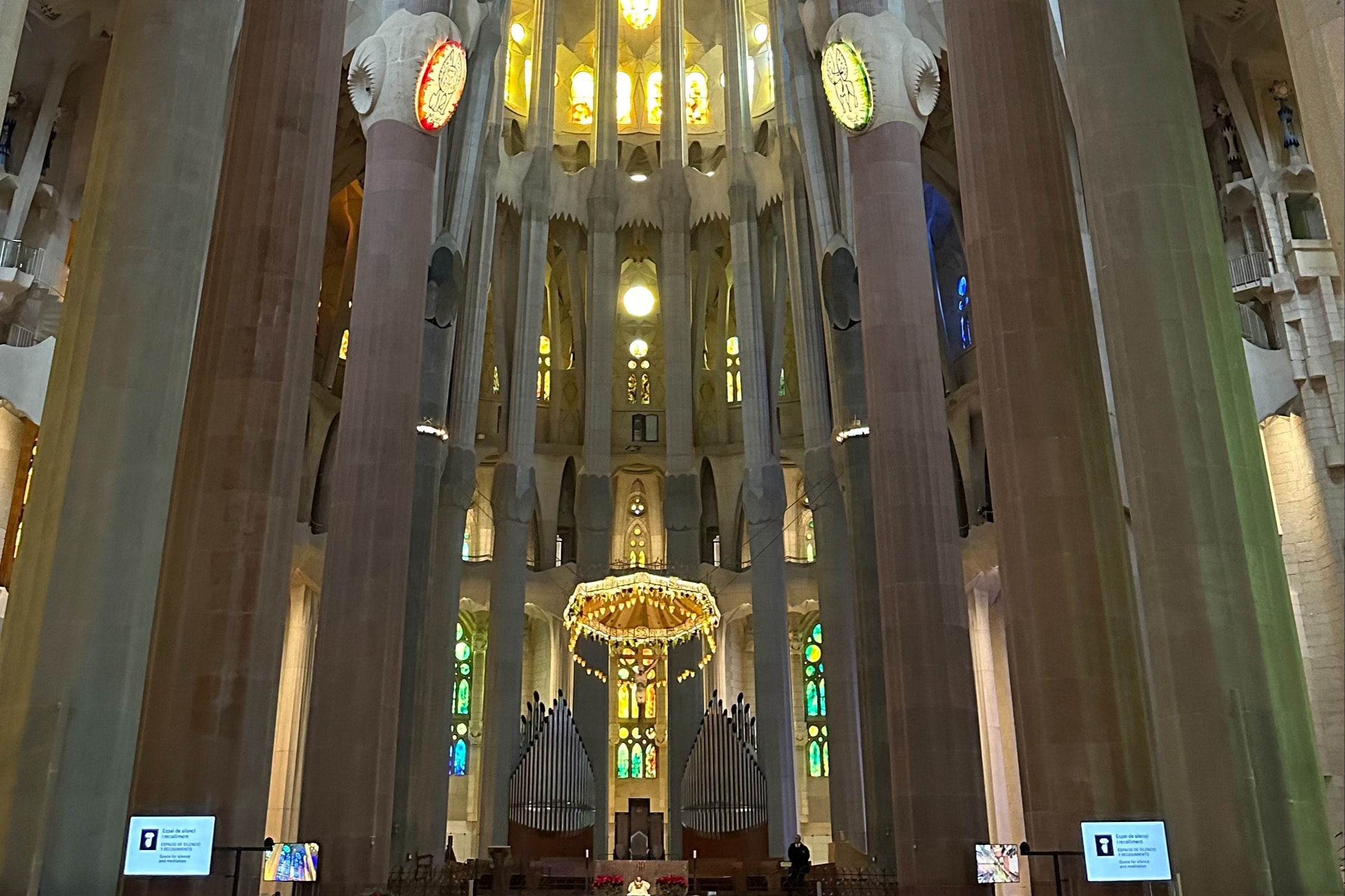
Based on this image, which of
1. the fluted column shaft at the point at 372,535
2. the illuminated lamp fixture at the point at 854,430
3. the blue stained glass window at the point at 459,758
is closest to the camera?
the fluted column shaft at the point at 372,535

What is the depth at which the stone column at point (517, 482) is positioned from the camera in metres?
21.2

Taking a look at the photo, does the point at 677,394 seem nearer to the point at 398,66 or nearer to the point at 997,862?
the point at 398,66

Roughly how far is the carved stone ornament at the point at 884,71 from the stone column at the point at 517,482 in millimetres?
10303

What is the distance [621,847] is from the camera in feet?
59.6

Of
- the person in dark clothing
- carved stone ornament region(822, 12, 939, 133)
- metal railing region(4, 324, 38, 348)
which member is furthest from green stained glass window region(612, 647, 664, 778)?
carved stone ornament region(822, 12, 939, 133)

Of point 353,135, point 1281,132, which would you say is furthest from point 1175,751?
point 353,135

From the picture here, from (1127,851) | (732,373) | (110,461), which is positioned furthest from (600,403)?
(1127,851)

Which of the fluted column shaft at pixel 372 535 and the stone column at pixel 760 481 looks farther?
the stone column at pixel 760 481

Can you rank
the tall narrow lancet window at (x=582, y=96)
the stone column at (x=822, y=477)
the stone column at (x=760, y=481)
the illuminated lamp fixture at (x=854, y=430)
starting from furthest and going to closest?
the tall narrow lancet window at (x=582, y=96) → the stone column at (x=760, y=481) → the stone column at (x=822, y=477) → the illuminated lamp fixture at (x=854, y=430)

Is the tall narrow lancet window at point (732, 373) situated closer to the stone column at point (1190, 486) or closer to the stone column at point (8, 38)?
the stone column at point (1190, 486)

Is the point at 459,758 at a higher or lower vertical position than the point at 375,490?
lower

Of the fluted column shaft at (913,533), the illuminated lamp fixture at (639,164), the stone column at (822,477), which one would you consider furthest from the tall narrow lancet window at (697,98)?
the fluted column shaft at (913,533)

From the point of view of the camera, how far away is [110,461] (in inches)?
294

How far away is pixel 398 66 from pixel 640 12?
51.5 ft
